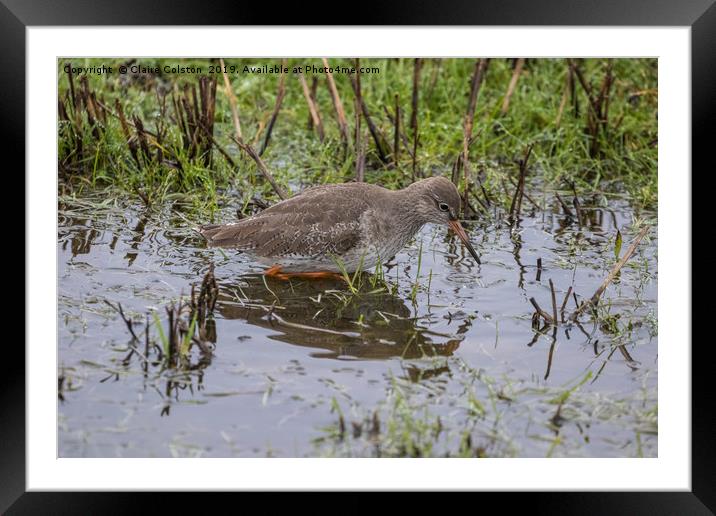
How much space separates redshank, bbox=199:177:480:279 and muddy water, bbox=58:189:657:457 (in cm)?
21

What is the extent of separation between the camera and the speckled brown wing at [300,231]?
8.05 meters

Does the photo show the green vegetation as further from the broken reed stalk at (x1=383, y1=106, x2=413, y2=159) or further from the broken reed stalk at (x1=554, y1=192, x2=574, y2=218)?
the broken reed stalk at (x1=554, y1=192, x2=574, y2=218)

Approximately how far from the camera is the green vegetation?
30.8 ft

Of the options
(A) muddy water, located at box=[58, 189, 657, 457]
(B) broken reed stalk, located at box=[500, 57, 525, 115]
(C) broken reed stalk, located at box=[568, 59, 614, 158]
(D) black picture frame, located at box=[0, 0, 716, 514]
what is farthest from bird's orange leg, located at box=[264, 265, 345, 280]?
(C) broken reed stalk, located at box=[568, 59, 614, 158]

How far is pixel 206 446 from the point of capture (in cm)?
566

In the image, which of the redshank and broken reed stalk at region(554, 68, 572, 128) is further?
broken reed stalk at region(554, 68, 572, 128)

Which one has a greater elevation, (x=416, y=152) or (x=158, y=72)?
(x=158, y=72)

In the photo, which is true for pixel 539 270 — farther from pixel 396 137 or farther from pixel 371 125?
pixel 371 125

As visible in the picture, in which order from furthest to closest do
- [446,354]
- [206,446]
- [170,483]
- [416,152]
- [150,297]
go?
[416,152], [150,297], [446,354], [206,446], [170,483]

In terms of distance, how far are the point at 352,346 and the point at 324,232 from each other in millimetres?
1407
